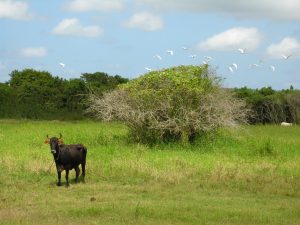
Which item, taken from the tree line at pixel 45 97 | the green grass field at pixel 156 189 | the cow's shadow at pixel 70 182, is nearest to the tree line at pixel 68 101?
the tree line at pixel 45 97

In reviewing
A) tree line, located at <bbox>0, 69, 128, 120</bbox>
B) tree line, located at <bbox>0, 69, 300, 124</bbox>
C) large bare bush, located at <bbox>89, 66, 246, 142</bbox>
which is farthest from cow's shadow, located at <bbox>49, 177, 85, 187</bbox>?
tree line, located at <bbox>0, 69, 300, 124</bbox>

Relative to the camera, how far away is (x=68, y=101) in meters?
50.7

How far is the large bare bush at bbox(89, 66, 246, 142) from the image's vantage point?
2245 centimetres

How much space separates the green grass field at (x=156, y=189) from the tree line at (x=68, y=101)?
1104 inches

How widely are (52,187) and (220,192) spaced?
3770 millimetres

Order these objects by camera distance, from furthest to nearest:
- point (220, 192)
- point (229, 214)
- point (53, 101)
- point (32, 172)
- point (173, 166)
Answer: point (53, 101), point (173, 166), point (32, 172), point (220, 192), point (229, 214)

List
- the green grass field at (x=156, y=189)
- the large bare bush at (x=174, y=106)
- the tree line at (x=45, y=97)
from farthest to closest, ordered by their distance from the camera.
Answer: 1. the tree line at (x=45, y=97)
2. the large bare bush at (x=174, y=106)
3. the green grass field at (x=156, y=189)

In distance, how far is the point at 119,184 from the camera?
13.0 m

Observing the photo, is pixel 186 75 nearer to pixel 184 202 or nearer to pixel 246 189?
pixel 246 189

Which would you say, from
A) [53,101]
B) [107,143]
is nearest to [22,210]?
[107,143]

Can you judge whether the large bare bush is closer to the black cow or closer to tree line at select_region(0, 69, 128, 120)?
the black cow

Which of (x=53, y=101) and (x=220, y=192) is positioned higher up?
(x=53, y=101)

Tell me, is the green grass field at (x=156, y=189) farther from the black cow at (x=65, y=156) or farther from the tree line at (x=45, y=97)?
the tree line at (x=45, y=97)

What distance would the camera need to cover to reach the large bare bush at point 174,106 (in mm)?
22453
